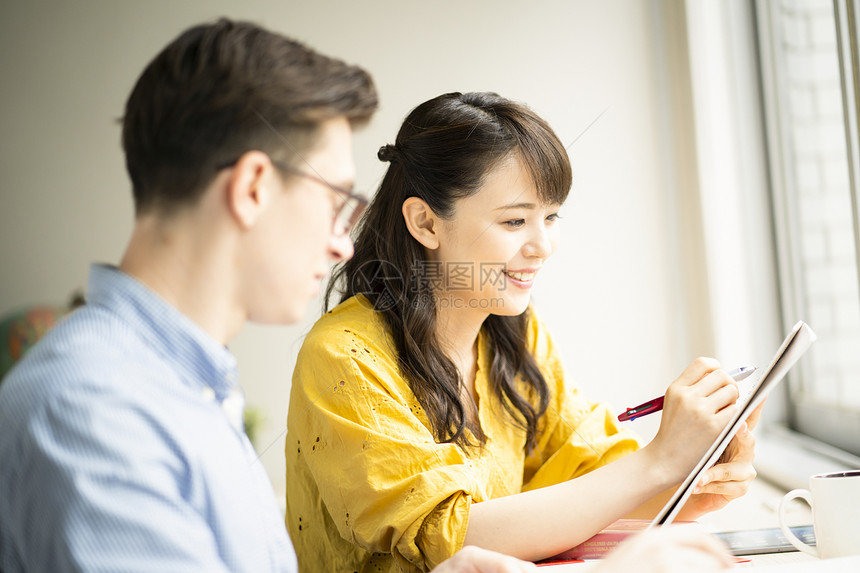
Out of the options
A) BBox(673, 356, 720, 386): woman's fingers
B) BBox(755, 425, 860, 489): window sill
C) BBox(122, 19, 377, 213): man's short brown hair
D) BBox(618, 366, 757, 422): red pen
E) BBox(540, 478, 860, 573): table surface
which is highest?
BBox(122, 19, 377, 213): man's short brown hair

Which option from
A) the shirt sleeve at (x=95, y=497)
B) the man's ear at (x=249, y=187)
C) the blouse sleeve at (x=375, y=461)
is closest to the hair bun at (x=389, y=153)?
the blouse sleeve at (x=375, y=461)

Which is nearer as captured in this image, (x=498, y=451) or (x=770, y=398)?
(x=498, y=451)

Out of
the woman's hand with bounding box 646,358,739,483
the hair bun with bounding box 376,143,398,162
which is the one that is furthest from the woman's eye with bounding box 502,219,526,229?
the woman's hand with bounding box 646,358,739,483

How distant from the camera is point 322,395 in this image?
946 mm

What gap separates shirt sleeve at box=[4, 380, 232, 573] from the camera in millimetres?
454

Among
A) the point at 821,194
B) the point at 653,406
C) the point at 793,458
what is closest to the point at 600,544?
the point at 653,406

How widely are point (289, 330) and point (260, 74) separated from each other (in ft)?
5.38

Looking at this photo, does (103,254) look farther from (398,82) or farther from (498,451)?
(498,451)

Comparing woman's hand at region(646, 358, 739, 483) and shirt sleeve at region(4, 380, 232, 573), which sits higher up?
shirt sleeve at region(4, 380, 232, 573)

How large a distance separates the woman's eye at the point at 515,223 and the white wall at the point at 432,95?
1071 mm

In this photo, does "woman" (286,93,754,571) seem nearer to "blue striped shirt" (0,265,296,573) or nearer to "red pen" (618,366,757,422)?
"red pen" (618,366,757,422)

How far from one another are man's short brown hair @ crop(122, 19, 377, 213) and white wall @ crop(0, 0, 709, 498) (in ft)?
5.01

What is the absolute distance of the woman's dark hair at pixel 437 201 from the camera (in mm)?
1070

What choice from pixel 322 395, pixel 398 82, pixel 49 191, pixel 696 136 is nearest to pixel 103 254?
pixel 49 191
